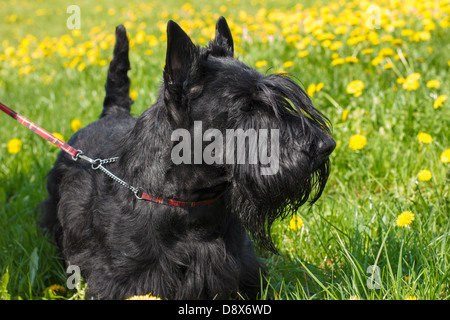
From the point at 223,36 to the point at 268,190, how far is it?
86 cm

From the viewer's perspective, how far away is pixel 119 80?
10.2 feet

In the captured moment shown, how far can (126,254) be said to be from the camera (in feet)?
7.12

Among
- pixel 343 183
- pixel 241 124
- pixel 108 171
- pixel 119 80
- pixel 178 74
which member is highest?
pixel 119 80

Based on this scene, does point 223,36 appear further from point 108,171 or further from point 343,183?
point 343,183

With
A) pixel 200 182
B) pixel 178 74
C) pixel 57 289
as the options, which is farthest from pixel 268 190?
pixel 57 289

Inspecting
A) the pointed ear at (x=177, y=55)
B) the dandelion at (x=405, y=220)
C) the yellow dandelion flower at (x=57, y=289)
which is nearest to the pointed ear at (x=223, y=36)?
the pointed ear at (x=177, y=55)

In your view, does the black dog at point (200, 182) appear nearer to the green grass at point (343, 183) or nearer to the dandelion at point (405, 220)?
the green grass at point (343, 183)

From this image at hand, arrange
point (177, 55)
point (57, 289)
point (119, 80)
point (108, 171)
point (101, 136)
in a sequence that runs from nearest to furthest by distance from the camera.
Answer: point (177, 55) → point (108, 171) → point (57, 289) → point (101, 136) → point (119, 80)

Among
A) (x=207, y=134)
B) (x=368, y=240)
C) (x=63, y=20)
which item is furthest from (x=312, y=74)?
(x=63, y=20)

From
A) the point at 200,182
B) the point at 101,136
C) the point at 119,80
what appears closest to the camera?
the point at 200,182

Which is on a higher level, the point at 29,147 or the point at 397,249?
the point at 29,147
